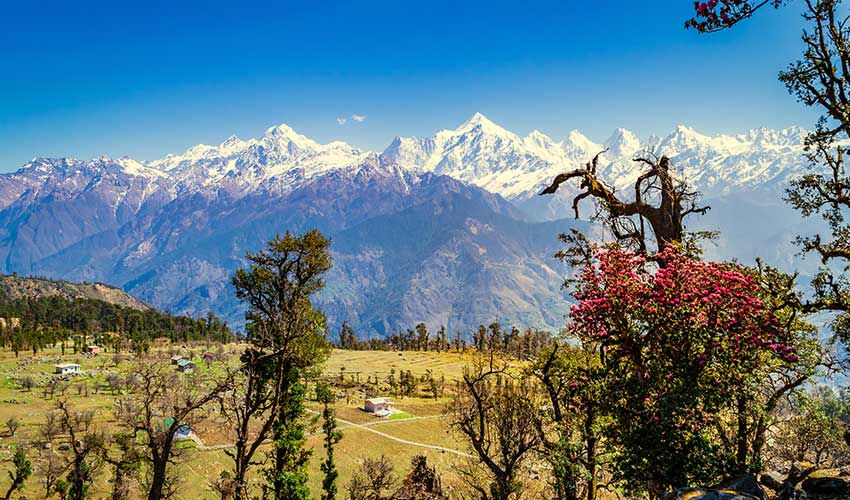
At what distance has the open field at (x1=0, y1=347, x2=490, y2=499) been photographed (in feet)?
195

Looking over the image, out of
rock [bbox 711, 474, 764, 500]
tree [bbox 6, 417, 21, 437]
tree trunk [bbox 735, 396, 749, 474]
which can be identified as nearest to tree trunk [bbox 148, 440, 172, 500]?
rock [bbox 711, 474, 764, 500]

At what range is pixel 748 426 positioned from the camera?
17.3 metres

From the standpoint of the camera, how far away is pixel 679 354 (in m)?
14.8

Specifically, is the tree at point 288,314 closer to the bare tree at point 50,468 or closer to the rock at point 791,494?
the rock at point 791,494

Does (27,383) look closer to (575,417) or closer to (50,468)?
(50,468)

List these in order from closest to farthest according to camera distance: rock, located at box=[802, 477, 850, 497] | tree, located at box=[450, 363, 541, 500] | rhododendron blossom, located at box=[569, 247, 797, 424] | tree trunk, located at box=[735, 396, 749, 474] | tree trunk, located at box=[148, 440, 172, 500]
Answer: rhododendron blossom, located at box=[569, 247, 797, 424], rock, located at box=[802, 477, 850, 497], tree trunk, located at box=[735, 396, 749, 474], tree trunk, located at box=[148, 440, 172, 500], tree, located at box=[450, 363, 541, 500]

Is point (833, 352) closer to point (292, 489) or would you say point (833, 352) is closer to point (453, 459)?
point (292, 489)

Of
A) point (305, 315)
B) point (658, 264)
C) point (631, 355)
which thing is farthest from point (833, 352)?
point (305, 315)

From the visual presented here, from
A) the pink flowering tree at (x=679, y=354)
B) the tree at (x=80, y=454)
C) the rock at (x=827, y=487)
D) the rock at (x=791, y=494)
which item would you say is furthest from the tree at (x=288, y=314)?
the rock at (x=827, y=487)

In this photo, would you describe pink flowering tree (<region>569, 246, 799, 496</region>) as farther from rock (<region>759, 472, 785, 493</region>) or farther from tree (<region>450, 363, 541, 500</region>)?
tree (<region>450, 363, 541, 500</region>)

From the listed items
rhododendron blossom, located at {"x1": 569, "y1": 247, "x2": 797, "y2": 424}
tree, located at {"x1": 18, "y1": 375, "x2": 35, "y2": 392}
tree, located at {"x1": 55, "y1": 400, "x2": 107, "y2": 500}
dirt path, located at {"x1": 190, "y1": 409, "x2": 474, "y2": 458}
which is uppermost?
rhododendron blossom, located at {"x1": 569, "y1": 247, "x2": 797, "y2": 424}

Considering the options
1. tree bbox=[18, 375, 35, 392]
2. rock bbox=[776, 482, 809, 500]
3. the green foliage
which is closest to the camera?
rock bbox=[776, 482, 809, 500]

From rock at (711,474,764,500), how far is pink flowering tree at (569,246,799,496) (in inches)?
14.6

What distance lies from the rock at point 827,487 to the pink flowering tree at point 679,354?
328 centimetres
